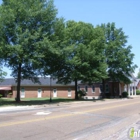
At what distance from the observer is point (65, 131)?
10398 mm

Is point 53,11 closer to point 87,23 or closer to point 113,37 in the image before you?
point 87,23

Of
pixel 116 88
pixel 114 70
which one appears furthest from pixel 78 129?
pixel 116 88

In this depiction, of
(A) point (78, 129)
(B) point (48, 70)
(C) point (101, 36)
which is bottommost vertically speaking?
(A) point (78, 129)

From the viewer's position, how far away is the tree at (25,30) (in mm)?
27141

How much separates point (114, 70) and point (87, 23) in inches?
517

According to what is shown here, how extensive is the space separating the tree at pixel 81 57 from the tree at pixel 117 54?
25.0 ft

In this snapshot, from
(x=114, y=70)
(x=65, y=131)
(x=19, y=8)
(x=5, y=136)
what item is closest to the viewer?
(x=5, y=136)

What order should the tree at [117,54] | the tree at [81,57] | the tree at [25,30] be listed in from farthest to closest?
1. the tree at [117,54]
2. the tree at [81,57]
3. the tree at [25,30]

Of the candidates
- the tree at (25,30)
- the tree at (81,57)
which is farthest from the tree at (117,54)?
the tree at (25,30)

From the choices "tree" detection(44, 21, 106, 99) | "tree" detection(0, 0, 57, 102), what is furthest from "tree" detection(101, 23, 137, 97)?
"tree" detection(0, 0, 57, 102)

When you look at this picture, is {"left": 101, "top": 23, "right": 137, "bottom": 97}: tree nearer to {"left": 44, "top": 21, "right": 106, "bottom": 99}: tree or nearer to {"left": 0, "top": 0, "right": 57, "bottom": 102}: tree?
{"left": 44, "top": 21, "right": 106, "bottom": 99}: tree

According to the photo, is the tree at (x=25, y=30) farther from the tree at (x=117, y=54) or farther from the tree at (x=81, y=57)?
the tree at (x=117, y=54)

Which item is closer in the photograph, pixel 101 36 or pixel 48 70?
pixel 48 70

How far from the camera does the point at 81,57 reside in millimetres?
36562
